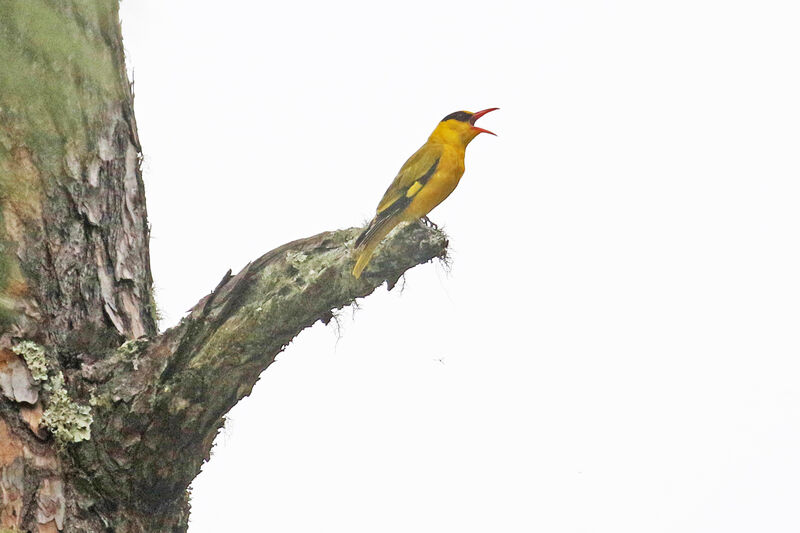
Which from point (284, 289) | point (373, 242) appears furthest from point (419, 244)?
point (284, 289)

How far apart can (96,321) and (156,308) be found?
0.47 meters

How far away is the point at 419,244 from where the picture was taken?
337cm

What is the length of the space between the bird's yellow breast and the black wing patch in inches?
1.0

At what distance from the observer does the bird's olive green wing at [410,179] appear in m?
4.67

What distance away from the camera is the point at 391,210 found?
4.53 m

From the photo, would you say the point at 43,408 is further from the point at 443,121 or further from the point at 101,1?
the point at 443,121

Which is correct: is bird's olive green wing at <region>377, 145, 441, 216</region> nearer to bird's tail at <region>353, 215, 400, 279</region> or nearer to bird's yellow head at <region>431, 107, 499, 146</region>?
bird's yellow head at <region>431, 107, 499, 146</region>

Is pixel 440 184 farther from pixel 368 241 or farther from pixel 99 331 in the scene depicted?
pixel 99 331

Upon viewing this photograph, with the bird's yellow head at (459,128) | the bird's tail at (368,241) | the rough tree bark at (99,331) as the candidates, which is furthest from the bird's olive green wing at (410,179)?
the rough tree bark at (99,331)

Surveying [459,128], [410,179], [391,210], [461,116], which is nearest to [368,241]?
[391,210]

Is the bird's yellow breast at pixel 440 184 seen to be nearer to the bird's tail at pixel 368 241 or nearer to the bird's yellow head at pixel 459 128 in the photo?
the bird's yellow head at pixel 459 128

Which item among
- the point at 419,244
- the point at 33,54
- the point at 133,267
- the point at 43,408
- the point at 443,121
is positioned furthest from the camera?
the point at 443,121

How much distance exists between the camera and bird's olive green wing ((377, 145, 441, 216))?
4672 mm

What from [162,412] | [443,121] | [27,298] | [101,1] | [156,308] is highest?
[443,121]
